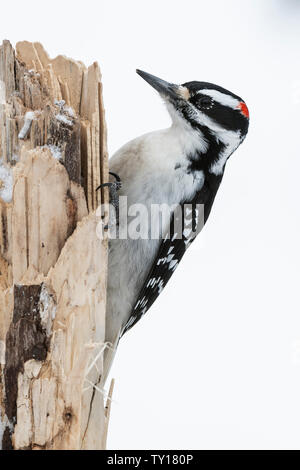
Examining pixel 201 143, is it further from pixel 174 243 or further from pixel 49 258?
pixel 49 258

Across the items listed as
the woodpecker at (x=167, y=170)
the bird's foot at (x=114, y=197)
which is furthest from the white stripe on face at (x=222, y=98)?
the bird's foot at (x=114, y=197)

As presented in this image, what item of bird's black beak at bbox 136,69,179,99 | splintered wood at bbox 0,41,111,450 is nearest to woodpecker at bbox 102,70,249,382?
bird's black beak at bbox 136,69,179,99

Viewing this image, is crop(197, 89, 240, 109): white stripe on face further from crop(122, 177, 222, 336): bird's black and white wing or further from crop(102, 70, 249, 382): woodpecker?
crop(122, 177, 222, 336): bird's black and white wing

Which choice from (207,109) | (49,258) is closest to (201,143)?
(207,109)

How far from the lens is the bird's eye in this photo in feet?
7.01

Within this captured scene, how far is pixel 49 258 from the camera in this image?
166 cm

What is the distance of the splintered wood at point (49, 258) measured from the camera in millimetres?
1613

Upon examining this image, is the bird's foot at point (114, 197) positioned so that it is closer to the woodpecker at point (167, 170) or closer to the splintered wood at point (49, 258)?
the woodpecker at point (167, 170)

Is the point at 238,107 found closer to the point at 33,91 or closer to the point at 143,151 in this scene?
the point at 143,151

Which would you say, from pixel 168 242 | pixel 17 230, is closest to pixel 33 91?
pixel 17 230

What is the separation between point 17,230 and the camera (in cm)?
163

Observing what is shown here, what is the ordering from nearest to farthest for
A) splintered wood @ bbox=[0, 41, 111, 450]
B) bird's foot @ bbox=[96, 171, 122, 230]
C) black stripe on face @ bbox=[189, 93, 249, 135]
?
splintered wood @ bbox=[0, 41, 111, 450] < bird's foot @ bbox=[96, 171, 122, 230] < black stripe on face @ bbox=[189, 93, 249, 135]

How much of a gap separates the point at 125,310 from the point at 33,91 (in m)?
0.93

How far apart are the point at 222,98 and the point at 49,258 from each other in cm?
94
